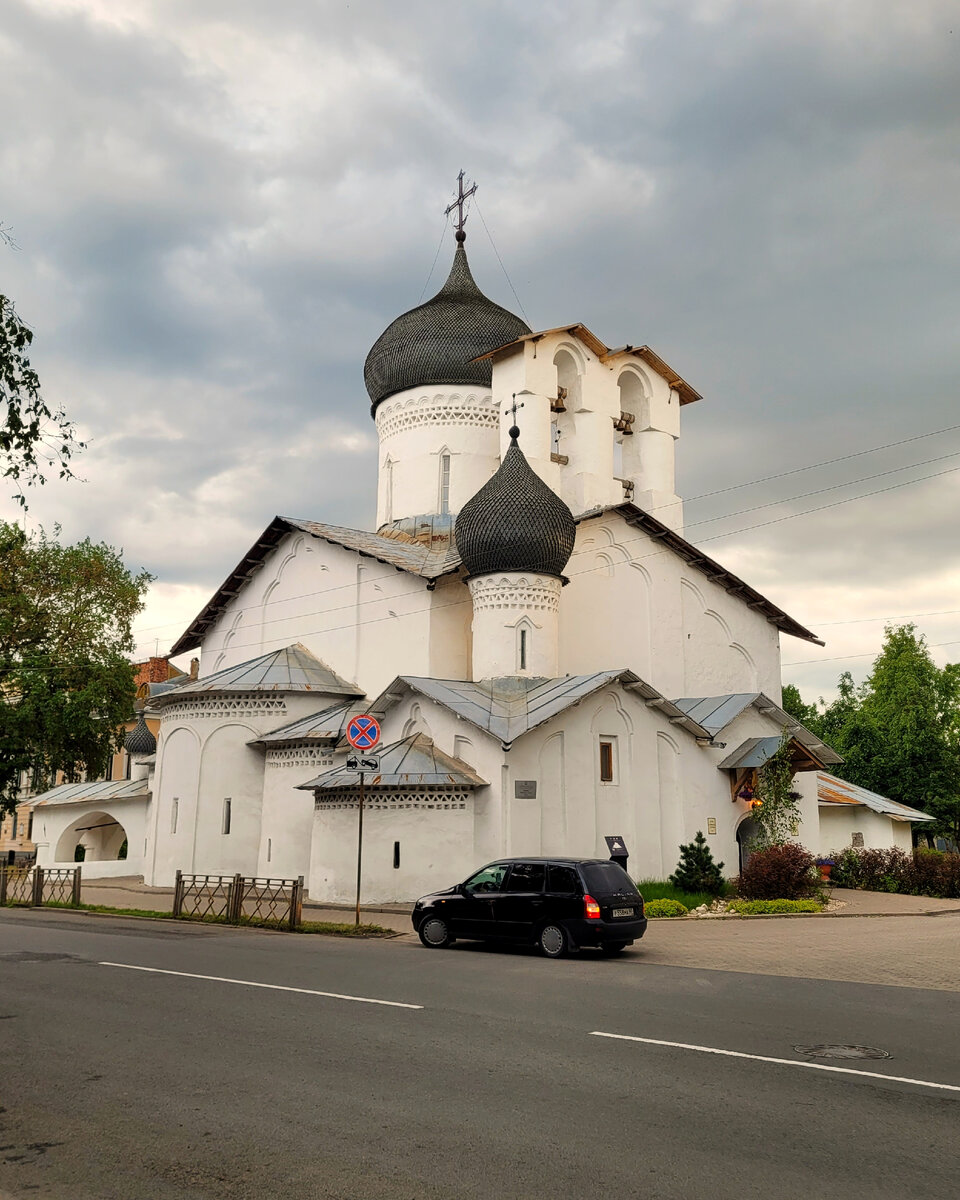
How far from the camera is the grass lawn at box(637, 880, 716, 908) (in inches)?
819

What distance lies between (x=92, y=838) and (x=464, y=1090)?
36241mm

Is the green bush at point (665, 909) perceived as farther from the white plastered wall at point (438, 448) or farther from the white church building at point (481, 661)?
the white plastered wall at point (438, 448)

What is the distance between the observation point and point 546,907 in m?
13.2

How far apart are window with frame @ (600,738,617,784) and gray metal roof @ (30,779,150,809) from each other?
17.3 meters

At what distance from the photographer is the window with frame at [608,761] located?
886 inches

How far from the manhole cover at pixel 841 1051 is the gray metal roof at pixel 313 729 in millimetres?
17441

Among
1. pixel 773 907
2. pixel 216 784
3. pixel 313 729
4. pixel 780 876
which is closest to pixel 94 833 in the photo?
pixel 216 784

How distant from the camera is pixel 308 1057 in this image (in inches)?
275

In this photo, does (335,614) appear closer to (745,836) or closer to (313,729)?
(313,729)

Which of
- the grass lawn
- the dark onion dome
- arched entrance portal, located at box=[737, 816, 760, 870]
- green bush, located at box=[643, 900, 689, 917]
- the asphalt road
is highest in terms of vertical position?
the dark onion dome

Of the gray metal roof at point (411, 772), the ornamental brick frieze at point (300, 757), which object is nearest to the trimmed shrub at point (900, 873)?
the gray metal roof at point (411, 772)

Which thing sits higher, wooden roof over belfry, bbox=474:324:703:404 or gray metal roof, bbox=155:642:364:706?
wooden roof over belfry, bbox=474:324:703:404

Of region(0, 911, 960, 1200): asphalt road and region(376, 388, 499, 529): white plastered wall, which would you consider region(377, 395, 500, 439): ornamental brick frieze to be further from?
region(0, 911, 960, 1200): asphalt road

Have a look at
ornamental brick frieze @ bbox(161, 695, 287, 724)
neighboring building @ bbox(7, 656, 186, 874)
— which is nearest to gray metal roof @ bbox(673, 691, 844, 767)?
ornamental brick frieze @ bbox(161, 695, 287, 724)
